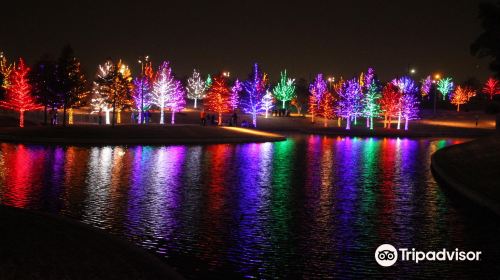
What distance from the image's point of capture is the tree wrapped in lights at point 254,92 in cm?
8269

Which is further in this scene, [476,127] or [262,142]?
[476,127]

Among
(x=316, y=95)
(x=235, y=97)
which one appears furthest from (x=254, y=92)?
(x=316, y=95)

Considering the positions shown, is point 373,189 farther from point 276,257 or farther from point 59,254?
point 59,254

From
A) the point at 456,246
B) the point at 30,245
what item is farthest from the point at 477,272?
the point at 30,245

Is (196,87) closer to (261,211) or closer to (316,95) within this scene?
(316,95)

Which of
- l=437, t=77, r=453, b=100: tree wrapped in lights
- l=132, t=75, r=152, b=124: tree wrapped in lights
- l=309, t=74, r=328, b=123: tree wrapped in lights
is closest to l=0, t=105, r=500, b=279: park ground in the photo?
l=132, t=75, r=152, b=124: tree wrapped in lights

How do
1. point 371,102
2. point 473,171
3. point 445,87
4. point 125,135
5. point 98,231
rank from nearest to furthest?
point 98,231, point 473,171, point 125,135, point 371,102, point 445,87

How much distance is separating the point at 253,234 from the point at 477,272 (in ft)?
16.2

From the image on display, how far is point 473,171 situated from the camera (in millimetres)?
24250

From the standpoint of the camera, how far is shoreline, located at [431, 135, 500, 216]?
18.7m

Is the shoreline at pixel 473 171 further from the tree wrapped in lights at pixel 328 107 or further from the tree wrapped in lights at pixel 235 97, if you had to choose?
the tree wrapped in lights at pixel 328 107

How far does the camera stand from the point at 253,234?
13289 millimetres

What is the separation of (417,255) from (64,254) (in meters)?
6.79

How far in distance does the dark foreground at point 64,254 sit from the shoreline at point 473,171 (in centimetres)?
1123
